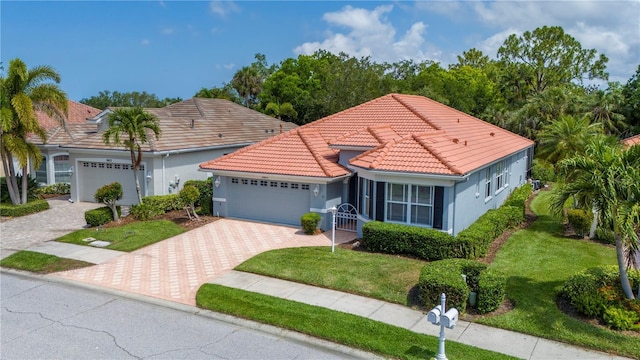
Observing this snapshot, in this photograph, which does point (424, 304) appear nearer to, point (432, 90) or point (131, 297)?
point (131, 297)

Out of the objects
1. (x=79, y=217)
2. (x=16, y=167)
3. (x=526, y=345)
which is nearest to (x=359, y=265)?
(x=526, y=345)

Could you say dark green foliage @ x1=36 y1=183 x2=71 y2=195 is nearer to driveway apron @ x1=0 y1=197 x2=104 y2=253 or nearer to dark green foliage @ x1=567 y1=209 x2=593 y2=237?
driveway apron @ x1=0 y1=197 x2=104 y2=253

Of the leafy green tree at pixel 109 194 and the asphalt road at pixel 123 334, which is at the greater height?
the leafy green tree at pixel 109 194

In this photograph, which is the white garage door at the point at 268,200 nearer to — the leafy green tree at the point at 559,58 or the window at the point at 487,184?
the window at the point at 487,184

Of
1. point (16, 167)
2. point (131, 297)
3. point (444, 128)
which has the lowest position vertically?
point (131, 297)

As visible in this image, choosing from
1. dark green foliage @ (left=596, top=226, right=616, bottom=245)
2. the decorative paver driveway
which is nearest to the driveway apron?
the decorative paver driveway

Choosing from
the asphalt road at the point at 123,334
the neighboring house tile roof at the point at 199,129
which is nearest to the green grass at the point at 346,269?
the asphalt road at the point at 123,334
